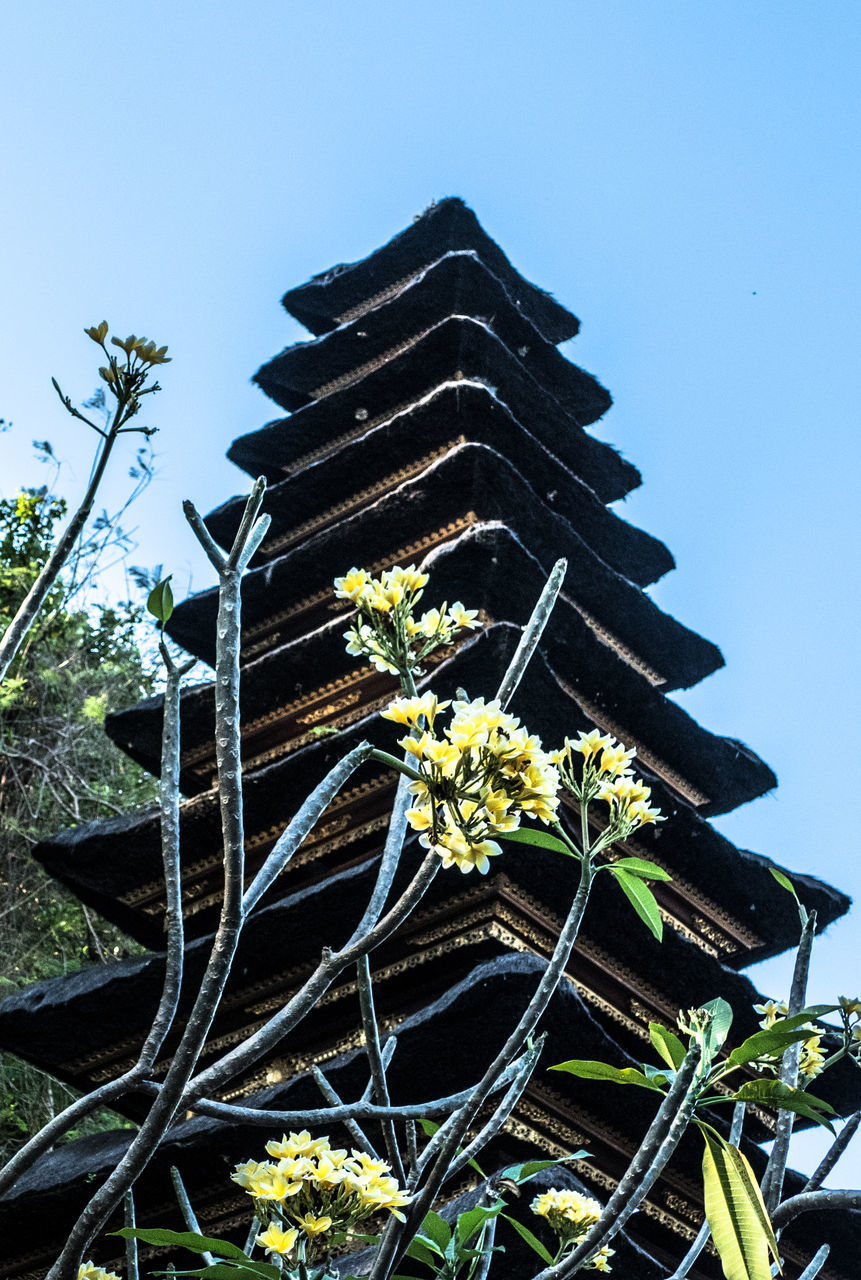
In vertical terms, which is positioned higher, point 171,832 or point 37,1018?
point 171,832

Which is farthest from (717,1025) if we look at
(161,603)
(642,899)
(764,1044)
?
(161,603)

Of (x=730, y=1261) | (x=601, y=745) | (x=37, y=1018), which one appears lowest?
(x=37, y=1018)

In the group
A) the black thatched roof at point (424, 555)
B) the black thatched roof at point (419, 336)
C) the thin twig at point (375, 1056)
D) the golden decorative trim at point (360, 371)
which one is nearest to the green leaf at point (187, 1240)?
the thin twig at point (375, 1056)

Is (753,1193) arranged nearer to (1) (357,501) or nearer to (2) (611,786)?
(2) (611,786)

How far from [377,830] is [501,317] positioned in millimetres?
5516

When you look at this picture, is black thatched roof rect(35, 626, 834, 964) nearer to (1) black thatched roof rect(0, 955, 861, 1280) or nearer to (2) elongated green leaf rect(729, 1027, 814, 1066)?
(1) black thatched roof rect(0, 955, 861, 1280)

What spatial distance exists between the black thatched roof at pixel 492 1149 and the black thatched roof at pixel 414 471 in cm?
408

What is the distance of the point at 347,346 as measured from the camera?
10.3 meters

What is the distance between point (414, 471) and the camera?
8430 mm

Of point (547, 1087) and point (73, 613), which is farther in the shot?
point (73, 613)

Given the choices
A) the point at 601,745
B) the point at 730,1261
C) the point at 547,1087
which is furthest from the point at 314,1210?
the point at 547,1087

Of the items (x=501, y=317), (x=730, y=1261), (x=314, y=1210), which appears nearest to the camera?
(x=730, y=1261)

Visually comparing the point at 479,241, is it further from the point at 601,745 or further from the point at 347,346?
the point at 601,745

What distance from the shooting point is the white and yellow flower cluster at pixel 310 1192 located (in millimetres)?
1734
